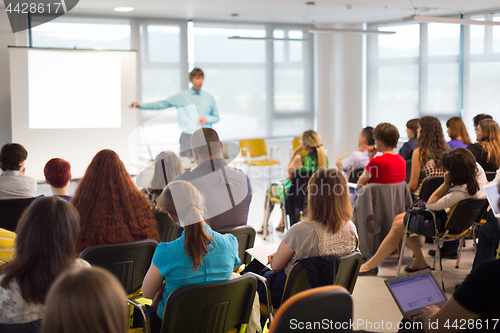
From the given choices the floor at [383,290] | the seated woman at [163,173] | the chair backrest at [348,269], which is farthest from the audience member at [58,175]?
the floor at [383,290]

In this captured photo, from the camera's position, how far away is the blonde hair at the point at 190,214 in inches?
72.9

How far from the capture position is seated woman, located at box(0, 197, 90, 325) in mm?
1496

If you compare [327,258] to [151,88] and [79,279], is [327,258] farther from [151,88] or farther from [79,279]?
[151,88]

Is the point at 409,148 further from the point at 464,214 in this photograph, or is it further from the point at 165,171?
the point at 165,171

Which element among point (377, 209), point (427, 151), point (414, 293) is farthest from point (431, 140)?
point (414, 293)

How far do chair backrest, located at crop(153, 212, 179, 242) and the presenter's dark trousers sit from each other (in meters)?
1.22

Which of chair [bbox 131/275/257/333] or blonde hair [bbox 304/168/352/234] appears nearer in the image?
chair [bbox 131/275/257/333]

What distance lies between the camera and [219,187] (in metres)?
3.05

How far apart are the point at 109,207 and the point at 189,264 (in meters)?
0.82

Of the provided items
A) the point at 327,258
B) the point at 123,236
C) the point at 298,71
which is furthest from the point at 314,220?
the point at 298,71

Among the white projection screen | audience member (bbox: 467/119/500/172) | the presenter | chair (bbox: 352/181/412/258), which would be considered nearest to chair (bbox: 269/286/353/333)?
chair (bbox: 352/181/412/258)

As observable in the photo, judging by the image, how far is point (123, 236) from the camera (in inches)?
97.0

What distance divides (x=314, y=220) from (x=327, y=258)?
240 mm

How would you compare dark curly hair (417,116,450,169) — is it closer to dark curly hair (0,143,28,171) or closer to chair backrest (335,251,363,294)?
chair backrest (335,251,363,294)
